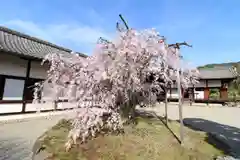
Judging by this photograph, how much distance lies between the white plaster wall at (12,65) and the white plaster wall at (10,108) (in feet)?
5.58

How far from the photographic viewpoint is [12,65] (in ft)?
33.8

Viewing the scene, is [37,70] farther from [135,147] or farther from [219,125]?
[219,125]

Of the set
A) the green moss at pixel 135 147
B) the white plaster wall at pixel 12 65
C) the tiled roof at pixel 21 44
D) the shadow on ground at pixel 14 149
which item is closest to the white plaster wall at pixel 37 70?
the white plaster wall at pixel 12 65

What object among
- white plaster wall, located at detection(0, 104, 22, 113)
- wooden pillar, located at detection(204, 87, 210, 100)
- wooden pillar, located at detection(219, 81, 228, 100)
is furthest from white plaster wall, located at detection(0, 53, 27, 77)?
wooden pillar, located at detection(219, 81, 228, 100)

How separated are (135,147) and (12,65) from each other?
877 centimetres

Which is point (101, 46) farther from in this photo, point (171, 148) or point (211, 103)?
point (211, 103)

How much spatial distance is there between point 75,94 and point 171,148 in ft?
9.86

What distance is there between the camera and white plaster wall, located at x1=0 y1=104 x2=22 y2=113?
9.58 meters

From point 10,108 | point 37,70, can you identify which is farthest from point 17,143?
point 37,70

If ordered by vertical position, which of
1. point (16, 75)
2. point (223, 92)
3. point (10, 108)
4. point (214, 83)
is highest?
point (214, 83)

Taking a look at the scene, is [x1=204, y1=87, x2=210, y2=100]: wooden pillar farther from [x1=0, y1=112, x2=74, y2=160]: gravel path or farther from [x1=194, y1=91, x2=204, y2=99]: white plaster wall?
[x1=0, y1=112, x2=74, y2=160]: gravel path

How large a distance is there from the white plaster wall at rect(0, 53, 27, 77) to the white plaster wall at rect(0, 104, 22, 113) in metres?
1.70

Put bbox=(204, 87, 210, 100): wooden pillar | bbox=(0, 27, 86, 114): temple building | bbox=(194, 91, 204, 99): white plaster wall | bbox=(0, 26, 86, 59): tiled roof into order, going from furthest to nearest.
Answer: bbox=(194, 91, 204, 99): white plaster wall
bbox=(204, 87, 210, 100): wooden pillar
bbox=(0, 26, 86, 59): tiled roof
bbox=(0, 27, 86, 114): temple building

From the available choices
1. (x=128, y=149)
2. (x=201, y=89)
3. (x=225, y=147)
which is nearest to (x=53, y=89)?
(x=128, y=149)
